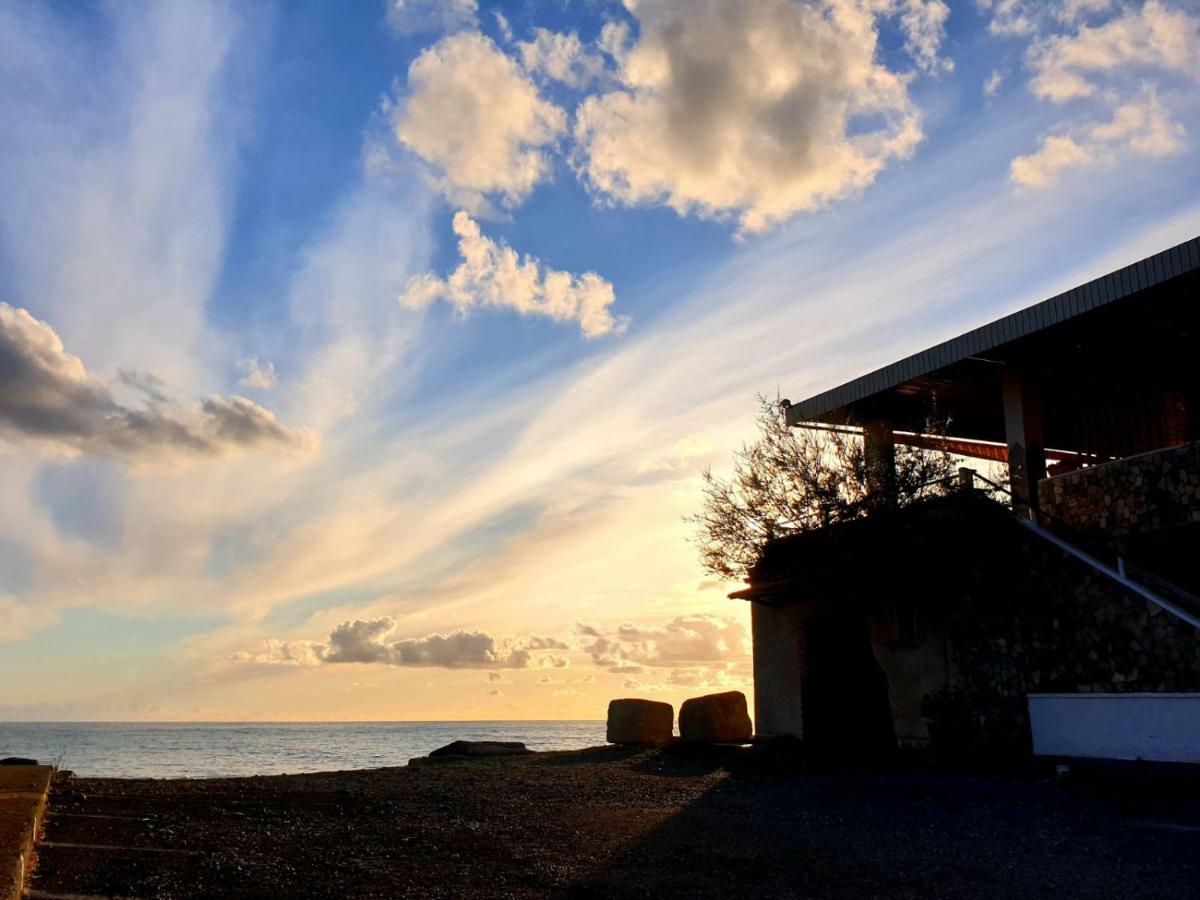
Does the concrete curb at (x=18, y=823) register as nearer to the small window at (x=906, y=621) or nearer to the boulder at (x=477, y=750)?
the boulder at (x=477, y=750)

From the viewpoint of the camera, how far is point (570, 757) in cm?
2133

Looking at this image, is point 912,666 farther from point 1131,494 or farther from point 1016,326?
point 1016,326

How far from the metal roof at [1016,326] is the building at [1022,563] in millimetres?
36

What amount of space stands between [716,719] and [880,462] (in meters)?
6.38

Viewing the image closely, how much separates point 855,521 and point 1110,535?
413 cm

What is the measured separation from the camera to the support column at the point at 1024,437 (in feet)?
63.5

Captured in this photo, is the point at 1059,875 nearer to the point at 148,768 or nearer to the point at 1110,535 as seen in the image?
the point at 1110,535

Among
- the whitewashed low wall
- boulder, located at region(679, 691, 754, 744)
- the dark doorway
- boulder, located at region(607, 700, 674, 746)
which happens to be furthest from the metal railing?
boulder, located at region(607, 700, 674, 746)

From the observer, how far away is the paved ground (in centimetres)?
757

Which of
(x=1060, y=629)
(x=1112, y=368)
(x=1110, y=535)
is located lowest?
(x=1060, y=629)

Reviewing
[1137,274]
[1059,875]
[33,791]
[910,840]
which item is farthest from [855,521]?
[33,791]

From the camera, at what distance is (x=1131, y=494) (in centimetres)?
1719

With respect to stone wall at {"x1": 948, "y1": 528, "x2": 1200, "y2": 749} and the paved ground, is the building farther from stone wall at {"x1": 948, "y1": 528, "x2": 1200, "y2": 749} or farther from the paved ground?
the paved ground

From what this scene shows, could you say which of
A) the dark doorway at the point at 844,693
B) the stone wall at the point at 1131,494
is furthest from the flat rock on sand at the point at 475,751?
the stone wall at the point at 1131,494
